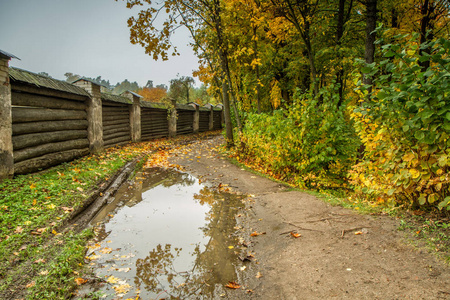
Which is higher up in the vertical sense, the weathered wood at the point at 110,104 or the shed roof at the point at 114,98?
the shed roof at the point at 114,98

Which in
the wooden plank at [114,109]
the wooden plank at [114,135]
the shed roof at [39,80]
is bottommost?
the wooden plank at [114,135]

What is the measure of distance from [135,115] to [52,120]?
6.50 m


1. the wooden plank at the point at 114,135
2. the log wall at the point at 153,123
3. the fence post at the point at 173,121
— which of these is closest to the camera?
the wooden plank at the point at 114,135

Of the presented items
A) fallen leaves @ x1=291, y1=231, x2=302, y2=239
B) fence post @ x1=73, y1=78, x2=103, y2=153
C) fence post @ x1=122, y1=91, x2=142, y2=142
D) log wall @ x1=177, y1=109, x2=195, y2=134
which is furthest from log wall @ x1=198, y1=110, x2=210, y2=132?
fallen leaves @ x1=291, y1=231, x2=302, y2=239

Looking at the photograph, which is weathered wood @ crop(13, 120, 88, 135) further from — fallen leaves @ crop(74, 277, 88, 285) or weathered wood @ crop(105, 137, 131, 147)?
fallen leaves @ crop(74, 277, 88, 285)

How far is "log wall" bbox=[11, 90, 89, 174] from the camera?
578 centimetres

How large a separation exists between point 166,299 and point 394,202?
3.09m

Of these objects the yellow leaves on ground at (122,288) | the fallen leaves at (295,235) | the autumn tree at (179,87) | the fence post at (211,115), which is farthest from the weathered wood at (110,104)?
the autumn tree at (179,87)

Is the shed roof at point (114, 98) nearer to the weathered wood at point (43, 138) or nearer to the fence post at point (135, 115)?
the fence post at point (135, 115)

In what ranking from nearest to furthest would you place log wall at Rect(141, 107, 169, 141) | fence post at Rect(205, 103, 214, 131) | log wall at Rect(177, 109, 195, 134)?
log wall at Rect(141, 107, 169, 141) → log wall at Rect(177, 109, 195, 134) → fence post at Rect(205, 103, 214, 131)

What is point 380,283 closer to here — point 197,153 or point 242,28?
point 197,153

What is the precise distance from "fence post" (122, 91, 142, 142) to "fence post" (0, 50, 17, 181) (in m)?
8.35

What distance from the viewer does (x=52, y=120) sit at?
7.32 meters

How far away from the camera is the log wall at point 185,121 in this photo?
1963cm
